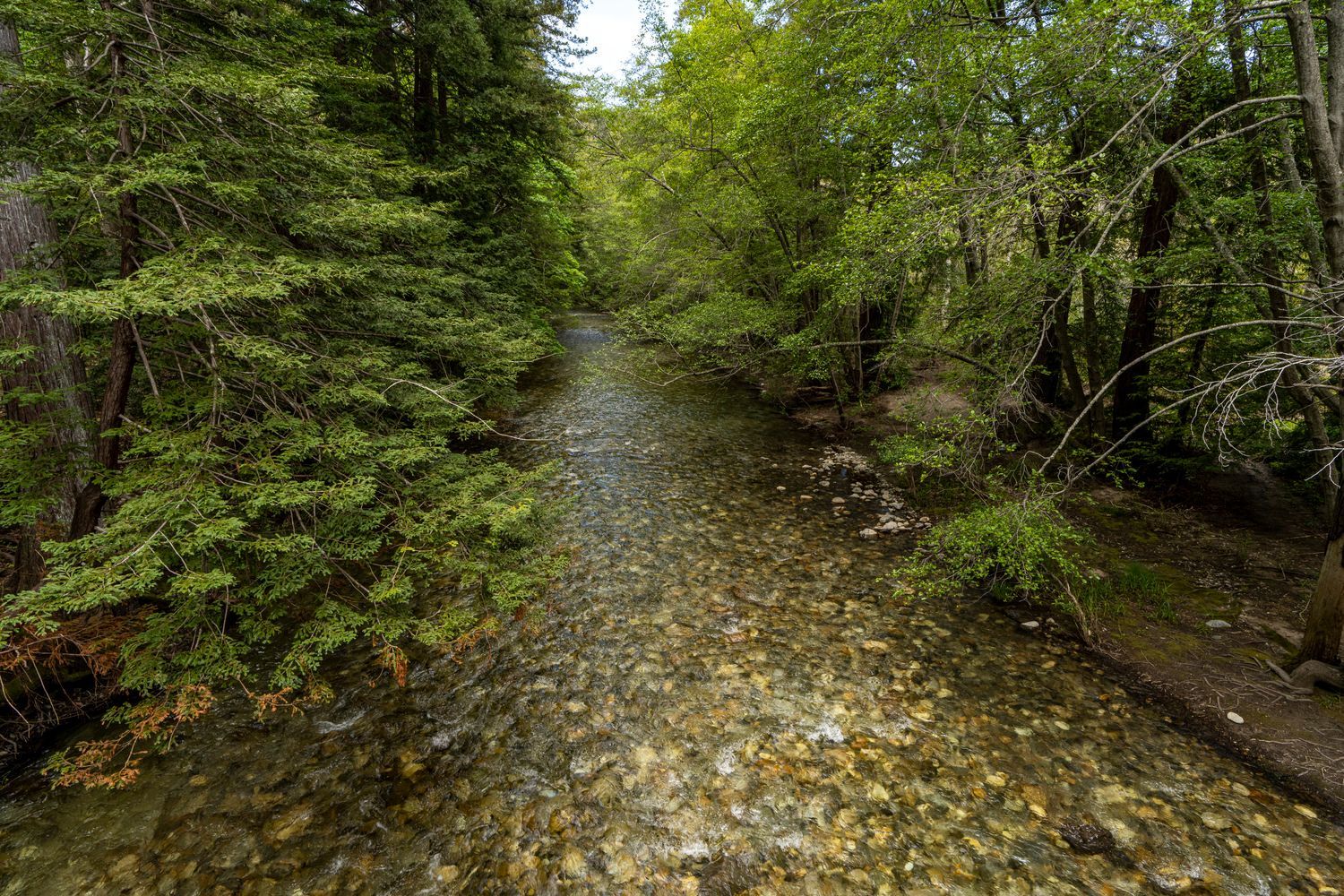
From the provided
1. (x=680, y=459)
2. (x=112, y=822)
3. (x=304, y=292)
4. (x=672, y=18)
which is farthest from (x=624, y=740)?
(x=672, y=18)

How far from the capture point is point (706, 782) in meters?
3.80

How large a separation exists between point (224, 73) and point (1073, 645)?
8645 millimetres

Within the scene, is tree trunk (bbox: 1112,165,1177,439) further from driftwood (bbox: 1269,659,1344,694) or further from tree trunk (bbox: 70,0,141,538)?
tree trunk (bbox: 70,0,141,538)

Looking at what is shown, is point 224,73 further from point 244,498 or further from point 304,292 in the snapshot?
point 244,498

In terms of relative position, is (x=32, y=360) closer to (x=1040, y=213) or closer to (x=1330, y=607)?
(x=1040, y=213)

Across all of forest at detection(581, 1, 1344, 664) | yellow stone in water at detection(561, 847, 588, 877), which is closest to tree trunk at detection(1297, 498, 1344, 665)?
forest at detection(581, 1, 1344, 664)

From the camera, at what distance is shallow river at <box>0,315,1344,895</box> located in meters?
3.15

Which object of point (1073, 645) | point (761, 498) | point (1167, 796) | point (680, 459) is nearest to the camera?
point (1167, 796)

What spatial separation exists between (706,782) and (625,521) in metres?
4.40

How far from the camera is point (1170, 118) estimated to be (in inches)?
240

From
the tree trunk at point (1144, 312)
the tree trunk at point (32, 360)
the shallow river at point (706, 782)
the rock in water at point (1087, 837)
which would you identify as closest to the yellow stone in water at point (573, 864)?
the shallow river at point (706, 782)

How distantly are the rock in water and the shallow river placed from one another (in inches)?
2.4

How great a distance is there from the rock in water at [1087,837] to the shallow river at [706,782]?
61 millimetres

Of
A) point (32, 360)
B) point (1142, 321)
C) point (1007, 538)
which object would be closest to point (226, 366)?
point (32, 360)
